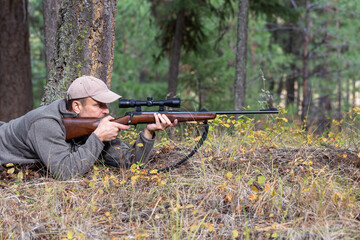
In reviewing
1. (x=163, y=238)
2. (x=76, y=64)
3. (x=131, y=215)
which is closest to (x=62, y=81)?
(x=76, y=64)

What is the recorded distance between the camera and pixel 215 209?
296cm

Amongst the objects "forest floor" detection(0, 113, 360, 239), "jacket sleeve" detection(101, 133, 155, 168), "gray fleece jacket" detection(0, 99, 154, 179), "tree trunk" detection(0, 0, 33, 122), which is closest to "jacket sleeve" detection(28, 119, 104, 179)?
"gray fleece jacket" detection(0, 99, 154, 179)

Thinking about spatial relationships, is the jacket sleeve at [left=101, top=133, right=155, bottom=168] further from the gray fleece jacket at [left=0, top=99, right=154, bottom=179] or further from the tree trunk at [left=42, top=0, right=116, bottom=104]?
the tree trunk at [left=42, top=0, right=116, bottom=104]

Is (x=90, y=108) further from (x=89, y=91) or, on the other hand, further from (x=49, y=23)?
(x=49, y=23)

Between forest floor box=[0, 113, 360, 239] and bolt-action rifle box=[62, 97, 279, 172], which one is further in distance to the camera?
bolt-action rifle box=[62, 97, 279, 172]

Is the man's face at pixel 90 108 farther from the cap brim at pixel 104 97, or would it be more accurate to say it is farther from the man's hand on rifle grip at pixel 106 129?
the man's hand on rifle grip at pixel 106 129

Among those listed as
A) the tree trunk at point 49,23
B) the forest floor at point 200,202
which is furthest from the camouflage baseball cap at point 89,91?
the tree trunk at point 49,23

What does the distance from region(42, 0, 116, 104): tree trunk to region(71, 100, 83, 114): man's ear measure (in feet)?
2.78

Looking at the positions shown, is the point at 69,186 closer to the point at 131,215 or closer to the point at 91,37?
the point at 131,215

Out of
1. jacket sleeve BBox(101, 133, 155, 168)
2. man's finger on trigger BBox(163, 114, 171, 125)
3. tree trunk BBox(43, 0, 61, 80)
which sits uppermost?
tree trunk BBox(43, 0, 61, 80)

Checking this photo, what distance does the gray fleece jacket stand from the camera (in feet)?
12.0

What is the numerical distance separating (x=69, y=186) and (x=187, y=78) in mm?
9411

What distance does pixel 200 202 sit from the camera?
3205 millimetres

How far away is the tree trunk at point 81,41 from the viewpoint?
180 inches
